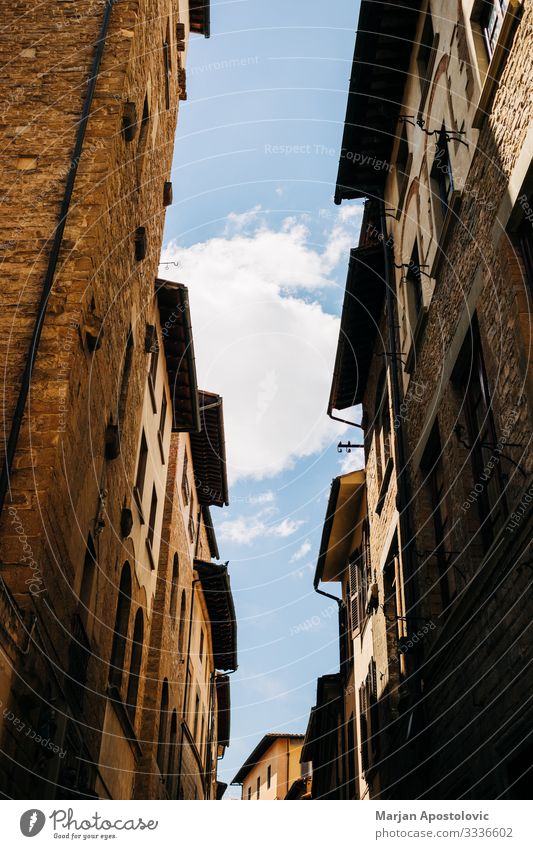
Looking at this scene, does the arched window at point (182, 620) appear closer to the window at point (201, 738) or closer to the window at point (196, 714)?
the window at point (196, 714)

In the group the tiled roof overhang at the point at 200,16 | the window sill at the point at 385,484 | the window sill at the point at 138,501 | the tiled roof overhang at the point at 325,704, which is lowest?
the tiled roof overhang at the point at 325,704

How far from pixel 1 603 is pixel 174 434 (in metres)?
15.7

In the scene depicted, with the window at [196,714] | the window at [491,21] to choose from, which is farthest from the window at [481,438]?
the window at [196,714]

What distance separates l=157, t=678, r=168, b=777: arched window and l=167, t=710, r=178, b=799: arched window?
3.80 ft

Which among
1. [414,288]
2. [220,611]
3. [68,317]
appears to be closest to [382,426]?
[414,288]

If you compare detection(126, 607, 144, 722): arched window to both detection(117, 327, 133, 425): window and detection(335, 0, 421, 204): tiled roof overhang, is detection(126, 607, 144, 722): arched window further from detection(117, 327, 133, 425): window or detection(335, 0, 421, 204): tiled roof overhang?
detection(335, 0, 421, 204): tiled roof overhang

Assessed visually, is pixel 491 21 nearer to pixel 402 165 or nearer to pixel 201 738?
pixel 402 165

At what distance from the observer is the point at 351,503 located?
20000 mm

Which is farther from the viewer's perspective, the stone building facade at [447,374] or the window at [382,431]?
the window at [382,431]

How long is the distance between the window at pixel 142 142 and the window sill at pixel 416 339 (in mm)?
4938

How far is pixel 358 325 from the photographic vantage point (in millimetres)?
17188

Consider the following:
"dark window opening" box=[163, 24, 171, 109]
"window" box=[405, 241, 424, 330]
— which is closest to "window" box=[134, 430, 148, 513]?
"window" box=[405, 241, 424, 330]

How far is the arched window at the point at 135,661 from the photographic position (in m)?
16.3

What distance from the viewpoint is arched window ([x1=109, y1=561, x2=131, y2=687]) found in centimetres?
1456
